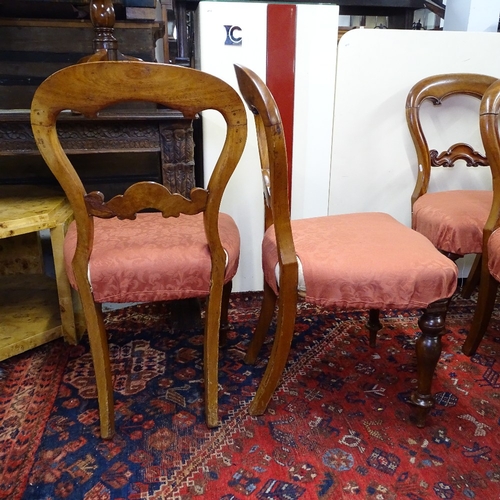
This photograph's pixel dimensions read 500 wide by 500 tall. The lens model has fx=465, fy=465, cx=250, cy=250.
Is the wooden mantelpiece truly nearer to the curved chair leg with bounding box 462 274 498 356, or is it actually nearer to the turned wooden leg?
the turned wooden leg

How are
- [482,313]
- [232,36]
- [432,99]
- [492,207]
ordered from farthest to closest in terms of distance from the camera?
1. [432,99]
2. [232,36]
3. [482,313]
4. [492,207]

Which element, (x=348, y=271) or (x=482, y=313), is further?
(x=482, y=313)

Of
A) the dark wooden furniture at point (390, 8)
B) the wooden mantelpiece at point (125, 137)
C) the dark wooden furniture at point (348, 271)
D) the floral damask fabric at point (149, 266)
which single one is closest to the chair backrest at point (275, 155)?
the dark wooden furniture at point (348, 271)

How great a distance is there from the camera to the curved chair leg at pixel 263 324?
1.42m

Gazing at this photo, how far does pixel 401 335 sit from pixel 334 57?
1.07m

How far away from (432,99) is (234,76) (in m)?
0.75

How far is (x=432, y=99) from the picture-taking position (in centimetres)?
175

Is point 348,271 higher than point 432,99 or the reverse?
the reverse

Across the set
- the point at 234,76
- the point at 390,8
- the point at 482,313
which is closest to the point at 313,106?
the point at 234,76

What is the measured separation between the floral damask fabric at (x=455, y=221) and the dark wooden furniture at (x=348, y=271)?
0.39 m

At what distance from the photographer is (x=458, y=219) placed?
5.13ft

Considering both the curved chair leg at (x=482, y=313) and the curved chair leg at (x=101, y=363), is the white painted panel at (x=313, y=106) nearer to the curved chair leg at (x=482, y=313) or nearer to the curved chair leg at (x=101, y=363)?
the curved chair leg at (x=482, y=313)

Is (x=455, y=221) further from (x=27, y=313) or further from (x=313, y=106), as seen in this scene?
(x=27, y=313)

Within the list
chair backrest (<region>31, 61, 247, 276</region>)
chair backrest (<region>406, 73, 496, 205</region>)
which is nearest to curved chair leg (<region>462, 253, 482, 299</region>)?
chair backrest (<region>406, 73, 496, 205</region>)
